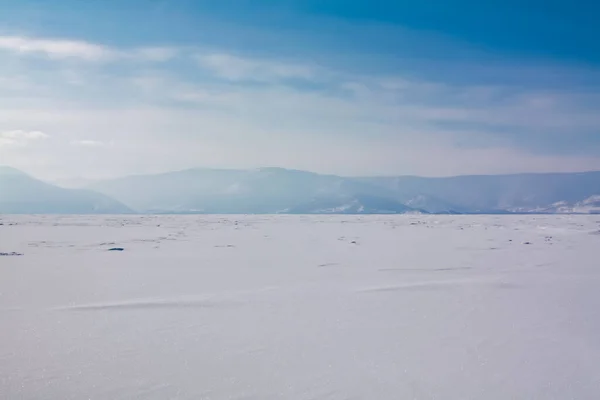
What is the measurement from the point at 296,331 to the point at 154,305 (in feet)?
8.38

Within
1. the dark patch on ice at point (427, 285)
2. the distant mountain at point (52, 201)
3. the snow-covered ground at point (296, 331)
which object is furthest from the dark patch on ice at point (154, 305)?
the distant mountain at point (52, 201)

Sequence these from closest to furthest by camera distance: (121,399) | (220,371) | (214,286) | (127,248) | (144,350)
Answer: (121,399) < (220,371) < (144,350) < (214,286) < (127,248)

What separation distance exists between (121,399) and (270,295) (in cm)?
428

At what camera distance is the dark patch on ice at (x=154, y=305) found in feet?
23.1

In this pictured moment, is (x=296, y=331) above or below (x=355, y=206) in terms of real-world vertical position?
below

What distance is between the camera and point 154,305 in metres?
7.29

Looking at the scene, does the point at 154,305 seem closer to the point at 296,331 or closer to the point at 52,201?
the point at 296,331

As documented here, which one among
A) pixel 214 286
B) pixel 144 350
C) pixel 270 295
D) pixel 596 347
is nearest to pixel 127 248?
pixel 214 286

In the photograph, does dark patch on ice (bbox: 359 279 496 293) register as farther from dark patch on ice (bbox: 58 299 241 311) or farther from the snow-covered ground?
dark patch on ice (bbox: 58 299 241 311)

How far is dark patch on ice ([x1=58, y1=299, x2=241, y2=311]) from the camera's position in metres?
7.04

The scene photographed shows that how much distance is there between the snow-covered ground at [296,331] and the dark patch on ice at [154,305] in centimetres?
3

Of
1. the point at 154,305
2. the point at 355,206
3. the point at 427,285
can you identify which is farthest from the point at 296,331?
the point at 355,206

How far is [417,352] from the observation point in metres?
5.13

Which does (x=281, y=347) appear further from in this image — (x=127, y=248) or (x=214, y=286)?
(x=127, y=248)
